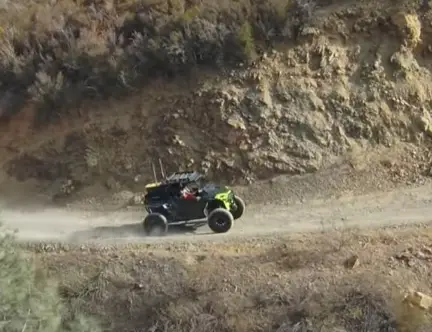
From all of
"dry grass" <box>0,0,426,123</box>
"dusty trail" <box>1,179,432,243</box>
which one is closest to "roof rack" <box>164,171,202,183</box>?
"dusty trail" <box>1,179,432,243</box>

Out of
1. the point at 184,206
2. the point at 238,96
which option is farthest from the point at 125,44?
the point at 184,206

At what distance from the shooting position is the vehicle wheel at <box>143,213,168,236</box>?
1798 cm

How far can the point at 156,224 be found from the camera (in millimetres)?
18031

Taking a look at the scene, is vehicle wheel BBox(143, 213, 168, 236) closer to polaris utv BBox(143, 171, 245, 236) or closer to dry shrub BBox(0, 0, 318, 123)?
polaris utv BBox(143, 171, 245, 236)

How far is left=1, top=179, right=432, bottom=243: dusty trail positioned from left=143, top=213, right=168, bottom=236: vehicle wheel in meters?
0.23

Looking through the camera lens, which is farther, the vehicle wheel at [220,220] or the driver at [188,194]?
the driver at [188,194]

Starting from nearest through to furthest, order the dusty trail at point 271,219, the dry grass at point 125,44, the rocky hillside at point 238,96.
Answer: the dusty trail at point 271,219 → the rocky hillside at point 238,96 → the dry grass at point 125,44

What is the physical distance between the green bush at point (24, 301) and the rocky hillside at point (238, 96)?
7031 millimetres

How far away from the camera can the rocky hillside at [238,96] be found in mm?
20578

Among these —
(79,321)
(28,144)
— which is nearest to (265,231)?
(79,321)

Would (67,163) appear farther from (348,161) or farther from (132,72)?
(348,161)

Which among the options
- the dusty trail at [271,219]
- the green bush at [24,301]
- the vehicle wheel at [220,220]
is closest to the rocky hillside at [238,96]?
the dusty trail at [271,219]

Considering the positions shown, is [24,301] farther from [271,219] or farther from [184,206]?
[271,219]

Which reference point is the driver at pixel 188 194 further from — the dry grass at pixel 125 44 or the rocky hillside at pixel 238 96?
the dry grass at pixel 125 44
